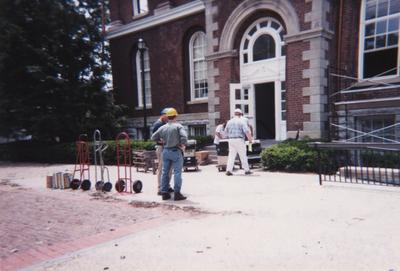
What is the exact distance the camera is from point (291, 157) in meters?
10.0

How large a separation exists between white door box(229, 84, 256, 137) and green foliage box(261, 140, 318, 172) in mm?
3908

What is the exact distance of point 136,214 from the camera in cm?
625

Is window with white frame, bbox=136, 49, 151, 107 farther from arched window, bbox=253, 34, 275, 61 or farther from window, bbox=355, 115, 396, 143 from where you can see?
window, bbox=355, 115, 396, 143

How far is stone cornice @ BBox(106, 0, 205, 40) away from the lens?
1735 cm

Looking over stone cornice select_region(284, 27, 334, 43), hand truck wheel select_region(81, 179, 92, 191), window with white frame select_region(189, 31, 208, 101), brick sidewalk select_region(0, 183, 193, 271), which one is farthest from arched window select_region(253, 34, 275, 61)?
brick sidewalk select_region(0, 183, 193, 271)

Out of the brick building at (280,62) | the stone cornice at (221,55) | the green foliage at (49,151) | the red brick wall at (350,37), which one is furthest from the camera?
the green foliage at (49,151)

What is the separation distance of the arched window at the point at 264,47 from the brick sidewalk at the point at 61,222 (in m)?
9.28

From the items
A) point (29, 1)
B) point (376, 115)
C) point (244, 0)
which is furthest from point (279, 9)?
point (29, 1)

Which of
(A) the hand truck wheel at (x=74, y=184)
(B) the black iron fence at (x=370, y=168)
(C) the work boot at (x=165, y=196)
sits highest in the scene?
(B) the black iron fence at (x=370, y=168)

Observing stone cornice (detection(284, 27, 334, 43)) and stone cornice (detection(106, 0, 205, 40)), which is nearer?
stone cornice (detection(284, 27, 334, 43))

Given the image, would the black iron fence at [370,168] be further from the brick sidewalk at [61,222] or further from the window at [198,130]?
the window at [198,130]

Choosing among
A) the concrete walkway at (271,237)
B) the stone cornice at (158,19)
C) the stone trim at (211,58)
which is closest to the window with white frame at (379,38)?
the stone trim at (211,58)

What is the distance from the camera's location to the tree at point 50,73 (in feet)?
56.7

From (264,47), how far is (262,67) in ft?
2.78
